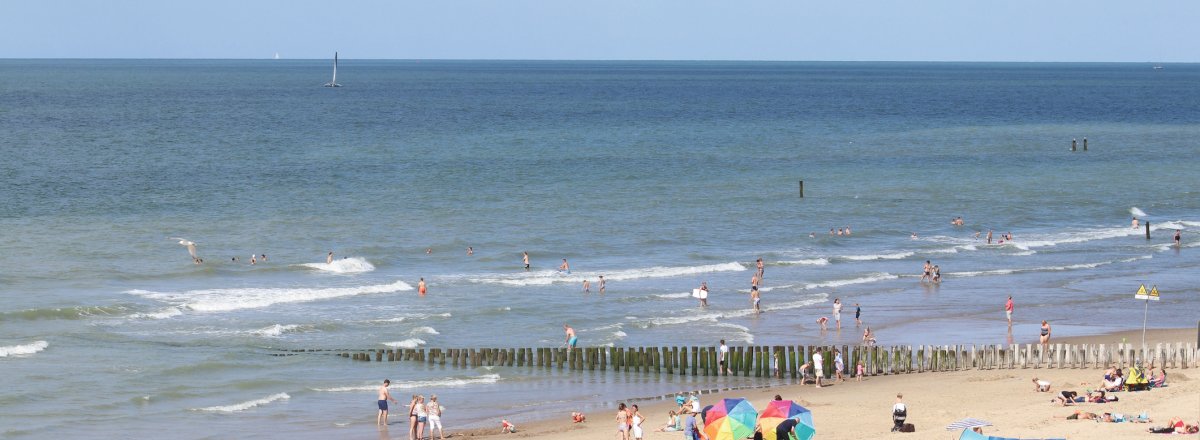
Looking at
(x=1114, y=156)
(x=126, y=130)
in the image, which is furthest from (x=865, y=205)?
(x=126, y=130)

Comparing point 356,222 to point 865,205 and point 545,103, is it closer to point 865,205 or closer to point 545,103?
point 865,205

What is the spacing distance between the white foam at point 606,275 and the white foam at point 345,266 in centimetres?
502

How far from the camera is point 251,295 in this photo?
145ft

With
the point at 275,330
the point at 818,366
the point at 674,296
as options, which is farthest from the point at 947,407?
the point at 275,330

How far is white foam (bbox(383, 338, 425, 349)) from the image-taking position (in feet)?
119

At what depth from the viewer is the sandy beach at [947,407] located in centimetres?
2327

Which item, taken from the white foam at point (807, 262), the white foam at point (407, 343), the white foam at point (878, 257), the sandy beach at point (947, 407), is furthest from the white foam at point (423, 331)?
the white foam at point (878, 257)

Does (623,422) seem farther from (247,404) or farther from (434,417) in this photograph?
(247,404)

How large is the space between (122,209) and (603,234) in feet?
77.9

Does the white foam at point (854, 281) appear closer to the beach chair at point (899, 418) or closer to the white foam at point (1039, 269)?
the white foam at point (1039, 269)

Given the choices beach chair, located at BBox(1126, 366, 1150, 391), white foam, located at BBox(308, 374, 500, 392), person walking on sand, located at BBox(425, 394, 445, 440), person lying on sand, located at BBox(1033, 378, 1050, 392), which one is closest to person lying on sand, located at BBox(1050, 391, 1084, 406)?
beach chair, located at BBox(1126, 366, 1150, 391)

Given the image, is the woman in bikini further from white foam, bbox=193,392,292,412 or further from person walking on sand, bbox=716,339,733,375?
white foam, bbox=193,392,292,412

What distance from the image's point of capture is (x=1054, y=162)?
92.1m

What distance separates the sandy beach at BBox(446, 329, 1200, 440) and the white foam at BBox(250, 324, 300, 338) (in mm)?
11449
